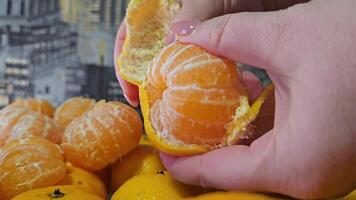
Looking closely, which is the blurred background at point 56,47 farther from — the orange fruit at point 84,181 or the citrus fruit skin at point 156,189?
the citrus fruit skin at point 156,189

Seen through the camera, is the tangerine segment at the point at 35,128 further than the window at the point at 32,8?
No

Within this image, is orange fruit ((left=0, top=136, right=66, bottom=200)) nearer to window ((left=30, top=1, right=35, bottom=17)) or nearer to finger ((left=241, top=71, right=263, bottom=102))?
finger ((left=241, top=71, right=263, bottom=102))

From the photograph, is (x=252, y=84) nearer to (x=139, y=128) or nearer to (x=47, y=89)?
(x=139, y=128)

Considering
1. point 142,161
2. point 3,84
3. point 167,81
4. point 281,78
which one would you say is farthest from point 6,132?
point 3,84

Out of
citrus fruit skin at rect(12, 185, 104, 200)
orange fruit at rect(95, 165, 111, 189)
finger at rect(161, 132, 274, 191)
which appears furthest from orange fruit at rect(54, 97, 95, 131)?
finger at rect(161, 132, 274, 191)

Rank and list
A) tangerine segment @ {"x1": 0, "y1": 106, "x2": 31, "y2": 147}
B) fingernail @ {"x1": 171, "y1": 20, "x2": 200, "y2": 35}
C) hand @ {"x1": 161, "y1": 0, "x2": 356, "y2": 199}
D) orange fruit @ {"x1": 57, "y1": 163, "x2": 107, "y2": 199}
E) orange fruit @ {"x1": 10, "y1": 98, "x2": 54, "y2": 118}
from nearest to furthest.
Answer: hand @ {"x1": 161, "y1": 0, "x2": 356, "y2": 199}, fingernail @ {"x1": 171, "y1": 20, "x2": 200, "y2": 35}, orange fruit @ {"x1": 57, "y1": 163, "x2": 107, "y2": 199}, tangerine segment @ {"x1": 0, "y1": 106, "x2": 31, "y2": 147}, orange fruit @ {"x1": 10, "y1": 98, "x2": 54, "y2": 118}

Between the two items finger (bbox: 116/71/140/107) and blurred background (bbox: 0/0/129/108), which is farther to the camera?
blurred background (bbox: 0/0/129/108)

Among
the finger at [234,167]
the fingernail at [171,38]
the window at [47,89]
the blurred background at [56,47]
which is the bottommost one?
the window at [47,89]

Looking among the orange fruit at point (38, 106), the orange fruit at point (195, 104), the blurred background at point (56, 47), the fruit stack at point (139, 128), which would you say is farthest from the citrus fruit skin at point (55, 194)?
the blurred background at point (56, 47)
